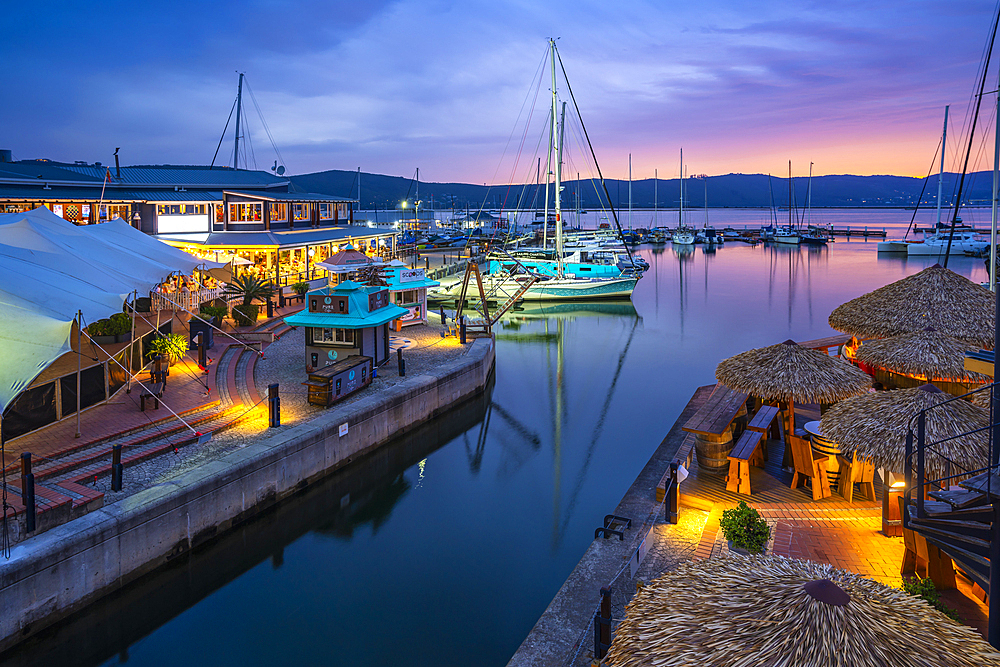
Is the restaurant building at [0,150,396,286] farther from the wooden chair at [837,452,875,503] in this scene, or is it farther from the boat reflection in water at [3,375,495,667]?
the wooden chair at [837,452,875,503]

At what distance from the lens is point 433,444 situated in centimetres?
1839

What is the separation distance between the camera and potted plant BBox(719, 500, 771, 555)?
8.72m

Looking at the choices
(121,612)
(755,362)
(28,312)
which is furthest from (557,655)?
(28,312)

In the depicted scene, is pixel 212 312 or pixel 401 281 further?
pixel 401 281

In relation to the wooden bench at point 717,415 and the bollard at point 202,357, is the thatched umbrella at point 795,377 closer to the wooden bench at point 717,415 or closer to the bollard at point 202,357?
the wooden bench at point 717,415

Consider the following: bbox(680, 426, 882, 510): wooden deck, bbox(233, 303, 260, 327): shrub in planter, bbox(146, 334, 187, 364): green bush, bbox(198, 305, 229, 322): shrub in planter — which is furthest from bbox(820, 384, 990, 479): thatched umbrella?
bbox(233, 303, 260, 327): shrub in planter

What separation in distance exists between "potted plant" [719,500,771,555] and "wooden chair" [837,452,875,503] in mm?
2951

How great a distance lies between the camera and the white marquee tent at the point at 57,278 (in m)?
10.2

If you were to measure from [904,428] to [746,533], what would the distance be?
2595mm

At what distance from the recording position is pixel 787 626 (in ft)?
14.7

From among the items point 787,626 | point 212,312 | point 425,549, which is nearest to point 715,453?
point 425,549

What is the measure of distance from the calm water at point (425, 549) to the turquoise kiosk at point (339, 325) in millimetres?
3223

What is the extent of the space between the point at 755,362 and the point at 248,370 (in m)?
14.0

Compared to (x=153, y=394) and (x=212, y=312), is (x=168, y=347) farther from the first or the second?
(x=212, y=312)
